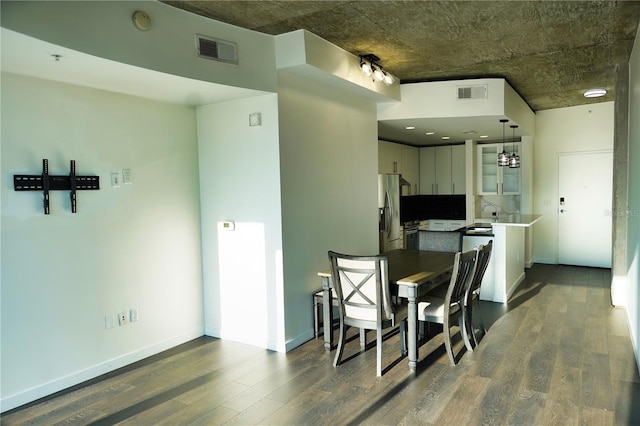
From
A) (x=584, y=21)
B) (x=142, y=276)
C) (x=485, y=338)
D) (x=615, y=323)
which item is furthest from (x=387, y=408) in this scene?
(x=584, y=21)

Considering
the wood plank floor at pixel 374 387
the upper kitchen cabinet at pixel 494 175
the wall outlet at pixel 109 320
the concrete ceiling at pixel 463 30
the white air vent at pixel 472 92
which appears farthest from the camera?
the upper kitchen cabinet at pixel 494 175

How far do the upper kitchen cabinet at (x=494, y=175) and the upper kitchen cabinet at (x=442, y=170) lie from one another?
0.36 meters

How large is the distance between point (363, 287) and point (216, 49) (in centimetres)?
212

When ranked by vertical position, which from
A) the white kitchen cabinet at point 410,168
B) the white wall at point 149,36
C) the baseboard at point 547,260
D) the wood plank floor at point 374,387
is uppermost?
the white wall at point 149,36

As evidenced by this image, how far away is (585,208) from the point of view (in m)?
7.42

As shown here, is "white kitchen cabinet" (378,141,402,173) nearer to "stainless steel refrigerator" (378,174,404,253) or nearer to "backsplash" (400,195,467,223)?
"stainless steel refrigerator" (378,174,404,253)

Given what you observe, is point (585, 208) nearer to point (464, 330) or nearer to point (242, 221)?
point (464, 330)

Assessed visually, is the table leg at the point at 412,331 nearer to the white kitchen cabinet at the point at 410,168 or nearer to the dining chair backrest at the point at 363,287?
the dining chair backrest at the point at 363,287

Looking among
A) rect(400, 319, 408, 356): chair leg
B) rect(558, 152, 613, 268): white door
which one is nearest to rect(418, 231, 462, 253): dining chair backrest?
rect(400, 319, 408, 356): chair leg

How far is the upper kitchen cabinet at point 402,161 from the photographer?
285 inches

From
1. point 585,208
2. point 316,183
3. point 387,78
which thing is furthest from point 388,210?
point 585,208

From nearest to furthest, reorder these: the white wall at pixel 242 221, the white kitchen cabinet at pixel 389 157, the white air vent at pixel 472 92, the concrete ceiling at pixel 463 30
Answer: the concrete ceiling at pixel 463 30, the white wall at pixel 242 221, the white air vent at pixel 472 92, the white kitchen cabinet at pixel 389 157

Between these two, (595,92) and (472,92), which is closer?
(472,92)

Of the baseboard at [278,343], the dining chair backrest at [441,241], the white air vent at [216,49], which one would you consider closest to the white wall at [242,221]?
the baseboard at [278,343]
